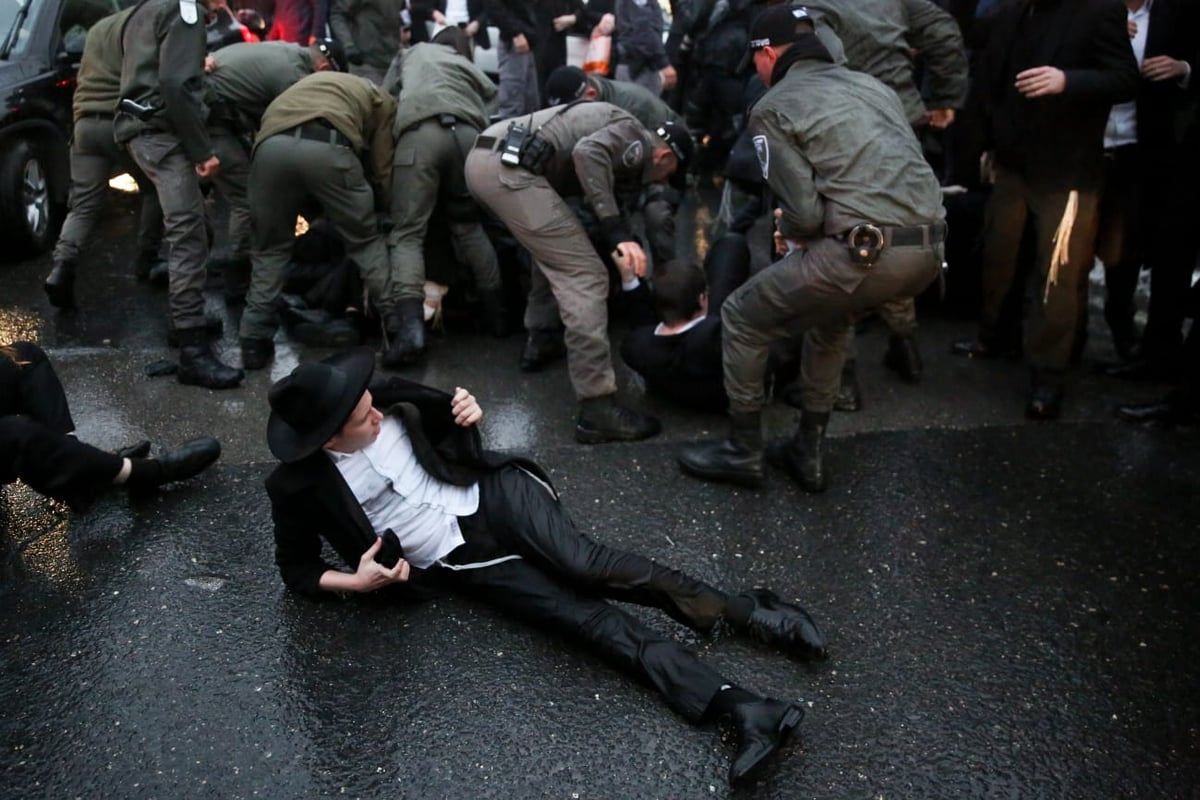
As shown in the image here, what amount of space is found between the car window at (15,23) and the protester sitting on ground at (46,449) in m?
3.87

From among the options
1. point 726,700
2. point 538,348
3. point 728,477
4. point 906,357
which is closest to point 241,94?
point 538,348

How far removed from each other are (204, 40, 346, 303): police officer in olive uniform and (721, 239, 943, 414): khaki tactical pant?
3.21 meters

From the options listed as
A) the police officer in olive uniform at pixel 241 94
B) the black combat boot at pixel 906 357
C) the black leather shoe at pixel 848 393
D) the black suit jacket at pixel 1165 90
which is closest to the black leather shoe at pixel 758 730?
the black leather shoe at pixel 848 393

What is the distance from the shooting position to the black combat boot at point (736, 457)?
436cm

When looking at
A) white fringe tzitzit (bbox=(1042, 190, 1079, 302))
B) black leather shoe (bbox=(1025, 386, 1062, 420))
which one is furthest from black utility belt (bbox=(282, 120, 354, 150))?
black leather shoe (bbox=(1025, 386, 1062, 420))

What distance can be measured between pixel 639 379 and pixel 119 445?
2.55 meters

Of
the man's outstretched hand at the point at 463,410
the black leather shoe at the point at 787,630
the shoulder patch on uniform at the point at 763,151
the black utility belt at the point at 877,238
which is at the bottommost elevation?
the black leather shoe at the point at 787,630

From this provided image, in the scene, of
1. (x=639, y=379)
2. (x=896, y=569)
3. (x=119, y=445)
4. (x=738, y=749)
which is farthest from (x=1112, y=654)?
(x=119, y=445)

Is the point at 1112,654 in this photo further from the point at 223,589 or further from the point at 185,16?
the point at 185,16

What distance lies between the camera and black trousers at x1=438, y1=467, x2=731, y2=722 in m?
3.20

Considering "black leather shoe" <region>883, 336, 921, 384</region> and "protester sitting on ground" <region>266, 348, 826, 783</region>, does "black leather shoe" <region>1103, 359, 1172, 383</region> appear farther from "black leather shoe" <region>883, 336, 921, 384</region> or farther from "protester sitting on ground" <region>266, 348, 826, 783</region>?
"protester sitting on ground" <region>266, 348, 826, 783</region>

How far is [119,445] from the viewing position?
4660 millimetres

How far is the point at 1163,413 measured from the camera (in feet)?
16.3

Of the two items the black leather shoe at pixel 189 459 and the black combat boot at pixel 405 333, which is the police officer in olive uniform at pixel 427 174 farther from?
the black leather shoe at pixel 189 459
